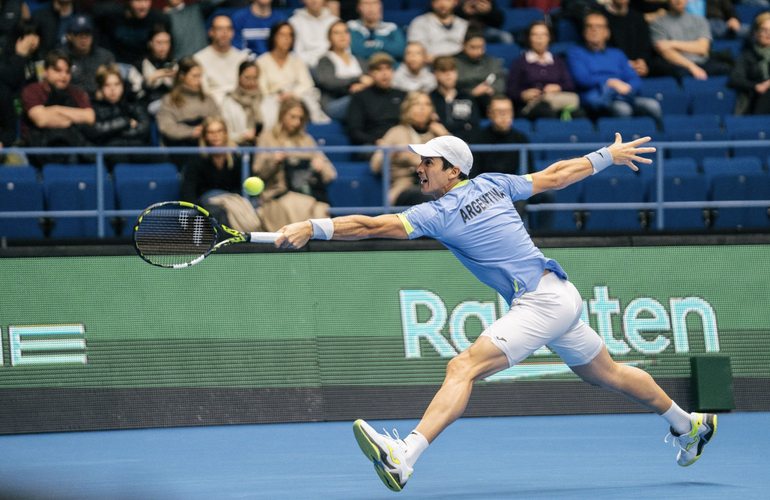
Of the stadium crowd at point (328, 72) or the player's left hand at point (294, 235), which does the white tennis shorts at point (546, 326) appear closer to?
the player's left hand at point (294, 235)

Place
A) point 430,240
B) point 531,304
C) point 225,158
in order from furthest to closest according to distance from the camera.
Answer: point 225,158
point 430,240
point 531,304

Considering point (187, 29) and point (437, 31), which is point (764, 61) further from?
point (187, 29)

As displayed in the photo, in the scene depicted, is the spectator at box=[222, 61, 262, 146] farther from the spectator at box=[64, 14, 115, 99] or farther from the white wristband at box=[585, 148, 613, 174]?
the white wristband at box=[585, 148, 613, 174]

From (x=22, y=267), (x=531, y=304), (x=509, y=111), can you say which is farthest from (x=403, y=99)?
(x=531, y=304)

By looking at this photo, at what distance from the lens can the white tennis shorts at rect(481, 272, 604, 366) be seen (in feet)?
20.0

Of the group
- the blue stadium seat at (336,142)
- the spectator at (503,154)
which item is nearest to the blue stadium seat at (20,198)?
the blue stadium seat at (336,142)

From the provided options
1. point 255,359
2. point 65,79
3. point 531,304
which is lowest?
point 255,359

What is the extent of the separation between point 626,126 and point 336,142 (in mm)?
3365

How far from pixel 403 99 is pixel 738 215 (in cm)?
392

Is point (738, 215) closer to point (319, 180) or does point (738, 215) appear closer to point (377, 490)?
point (319, 180)

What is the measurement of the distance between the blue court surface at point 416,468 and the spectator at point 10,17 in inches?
241

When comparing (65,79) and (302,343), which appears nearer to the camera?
(302,343)

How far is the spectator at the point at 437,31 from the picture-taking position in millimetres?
13320

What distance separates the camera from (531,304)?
6.19m
